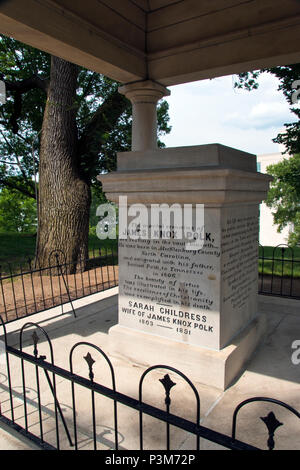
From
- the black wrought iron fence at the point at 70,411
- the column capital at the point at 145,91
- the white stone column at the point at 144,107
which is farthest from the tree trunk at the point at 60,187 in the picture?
the black wrought iron fence at the point at 70,411

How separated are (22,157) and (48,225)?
908cm

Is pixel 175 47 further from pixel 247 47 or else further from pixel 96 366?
pixel 96 366

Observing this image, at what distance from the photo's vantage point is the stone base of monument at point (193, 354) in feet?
11.0

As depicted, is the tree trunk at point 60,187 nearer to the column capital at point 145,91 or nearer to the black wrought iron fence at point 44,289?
the black wrought iron fence at point 44,289

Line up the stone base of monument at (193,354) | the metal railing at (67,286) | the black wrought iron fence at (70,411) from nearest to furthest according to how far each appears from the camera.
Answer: the black wrought iron fence at (70,411) → the stone base of monument at (193,354) → the metal railing at (67,286)

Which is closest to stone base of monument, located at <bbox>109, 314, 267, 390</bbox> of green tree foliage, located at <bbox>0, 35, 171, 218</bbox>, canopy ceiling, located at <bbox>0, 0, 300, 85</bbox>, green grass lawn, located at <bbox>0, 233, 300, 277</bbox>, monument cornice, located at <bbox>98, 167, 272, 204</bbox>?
monument cornice, located at <bbox>98, 167, 272, 204</bbox>

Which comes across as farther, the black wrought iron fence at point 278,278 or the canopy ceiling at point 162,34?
the black wrought iron fence at point 278,278

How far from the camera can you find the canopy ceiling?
4172 millimetres

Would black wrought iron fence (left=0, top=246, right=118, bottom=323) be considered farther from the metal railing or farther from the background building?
the background building

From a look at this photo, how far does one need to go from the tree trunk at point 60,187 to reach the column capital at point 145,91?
4.11 metres

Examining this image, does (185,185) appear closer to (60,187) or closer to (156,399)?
(156,399)

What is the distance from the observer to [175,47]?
5508 millimetres

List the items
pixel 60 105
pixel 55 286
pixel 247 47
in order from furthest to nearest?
1. pixel 60 105
2. pixel 55 286
3. pixel 247 47

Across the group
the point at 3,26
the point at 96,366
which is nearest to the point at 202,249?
the point at 96,366
